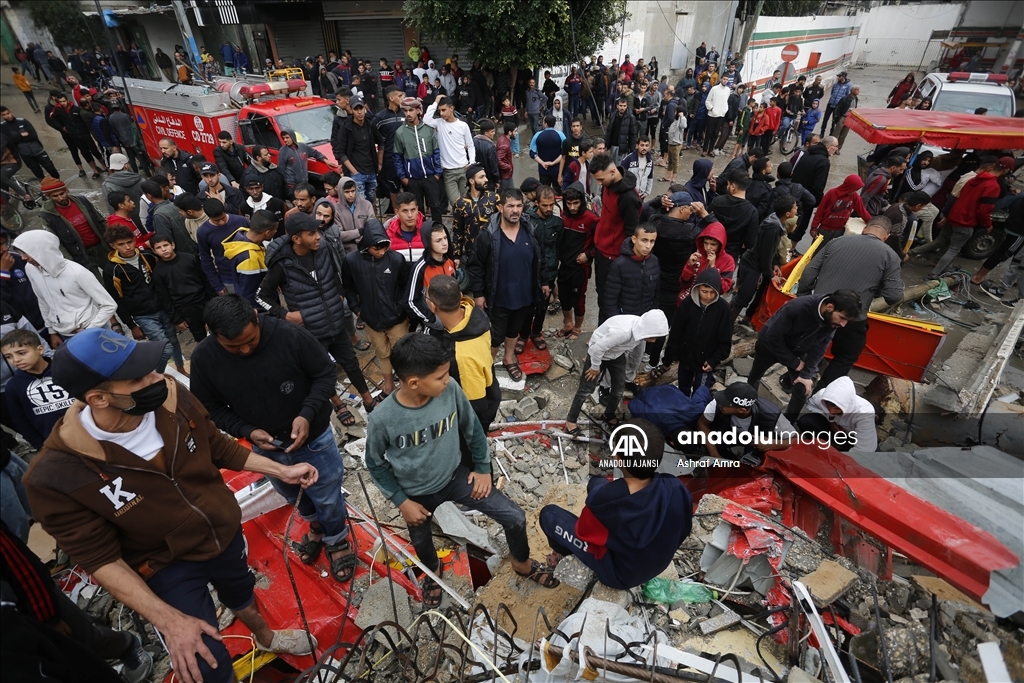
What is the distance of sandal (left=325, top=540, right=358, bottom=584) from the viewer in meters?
3.18

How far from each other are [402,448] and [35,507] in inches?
56.6

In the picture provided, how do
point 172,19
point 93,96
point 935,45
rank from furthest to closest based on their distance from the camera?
1. point 935,45
2. point 172,19
3. point 93,96

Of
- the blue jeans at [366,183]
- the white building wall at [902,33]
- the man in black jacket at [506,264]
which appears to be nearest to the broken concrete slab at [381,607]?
the man in black jacket at [506,264]

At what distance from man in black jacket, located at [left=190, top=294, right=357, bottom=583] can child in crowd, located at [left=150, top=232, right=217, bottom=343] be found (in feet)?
8.46

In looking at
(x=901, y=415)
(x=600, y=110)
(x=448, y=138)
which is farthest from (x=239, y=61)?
(x=901, y=415)

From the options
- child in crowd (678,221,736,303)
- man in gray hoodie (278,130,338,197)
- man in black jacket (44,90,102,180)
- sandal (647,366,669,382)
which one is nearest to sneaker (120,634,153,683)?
sandal (647,366,669,382)

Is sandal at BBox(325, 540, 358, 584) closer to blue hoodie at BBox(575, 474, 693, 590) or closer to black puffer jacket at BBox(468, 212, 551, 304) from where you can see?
blue hoodie at BBox(575, 474, 693, 590)

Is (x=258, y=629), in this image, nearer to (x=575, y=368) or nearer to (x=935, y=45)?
(x=575, y=368)

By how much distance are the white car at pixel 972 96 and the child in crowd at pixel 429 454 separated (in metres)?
13.5

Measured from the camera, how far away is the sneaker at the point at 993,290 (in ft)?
24.3

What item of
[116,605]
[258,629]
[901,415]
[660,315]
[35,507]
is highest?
[35,507]

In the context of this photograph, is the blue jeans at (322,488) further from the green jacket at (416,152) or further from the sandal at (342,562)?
the green jacket at (416,152)

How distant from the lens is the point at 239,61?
21.0m

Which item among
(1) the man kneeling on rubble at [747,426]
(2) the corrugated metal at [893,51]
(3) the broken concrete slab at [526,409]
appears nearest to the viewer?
(1) the man kneeling on rubble at [747,426]
